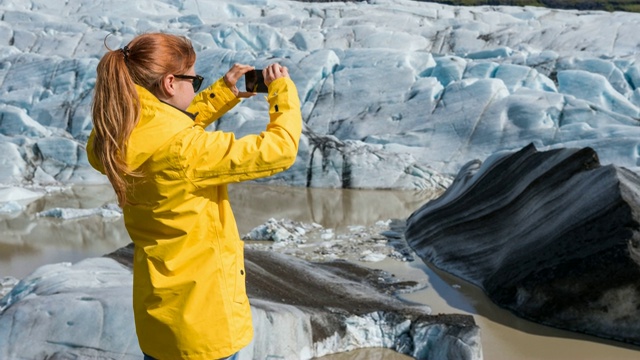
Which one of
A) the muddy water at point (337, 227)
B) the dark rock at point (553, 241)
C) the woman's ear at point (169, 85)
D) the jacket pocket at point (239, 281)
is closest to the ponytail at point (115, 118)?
the woman's ear at point (169, 85)

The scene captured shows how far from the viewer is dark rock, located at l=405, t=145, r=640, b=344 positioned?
17.6ft

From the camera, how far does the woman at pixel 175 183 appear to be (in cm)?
187

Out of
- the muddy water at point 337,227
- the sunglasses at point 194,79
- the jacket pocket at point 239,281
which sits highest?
the sunglasses at point 194,79

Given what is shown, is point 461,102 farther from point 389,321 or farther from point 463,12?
point 463,12

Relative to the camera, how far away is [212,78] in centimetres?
2172

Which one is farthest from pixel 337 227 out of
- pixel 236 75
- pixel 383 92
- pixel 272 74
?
pixel 383 92

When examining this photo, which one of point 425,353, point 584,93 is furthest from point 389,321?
point 584,93

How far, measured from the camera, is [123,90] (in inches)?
74.3

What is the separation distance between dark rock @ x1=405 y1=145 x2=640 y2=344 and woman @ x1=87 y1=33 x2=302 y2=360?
4157 millimetres

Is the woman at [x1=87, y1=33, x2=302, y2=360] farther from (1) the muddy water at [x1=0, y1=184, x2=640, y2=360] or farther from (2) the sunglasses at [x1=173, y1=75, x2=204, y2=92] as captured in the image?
(1) the muddy water at [x1=0, y1=184, x2=640, y2=360]

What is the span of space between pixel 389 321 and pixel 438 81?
16.3m

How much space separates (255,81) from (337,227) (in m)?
8.68

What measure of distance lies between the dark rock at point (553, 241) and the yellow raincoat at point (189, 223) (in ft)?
13.7

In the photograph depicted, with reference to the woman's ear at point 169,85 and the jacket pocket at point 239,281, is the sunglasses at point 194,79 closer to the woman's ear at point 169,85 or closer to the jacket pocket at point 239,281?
the woman's ear at point 169,85
